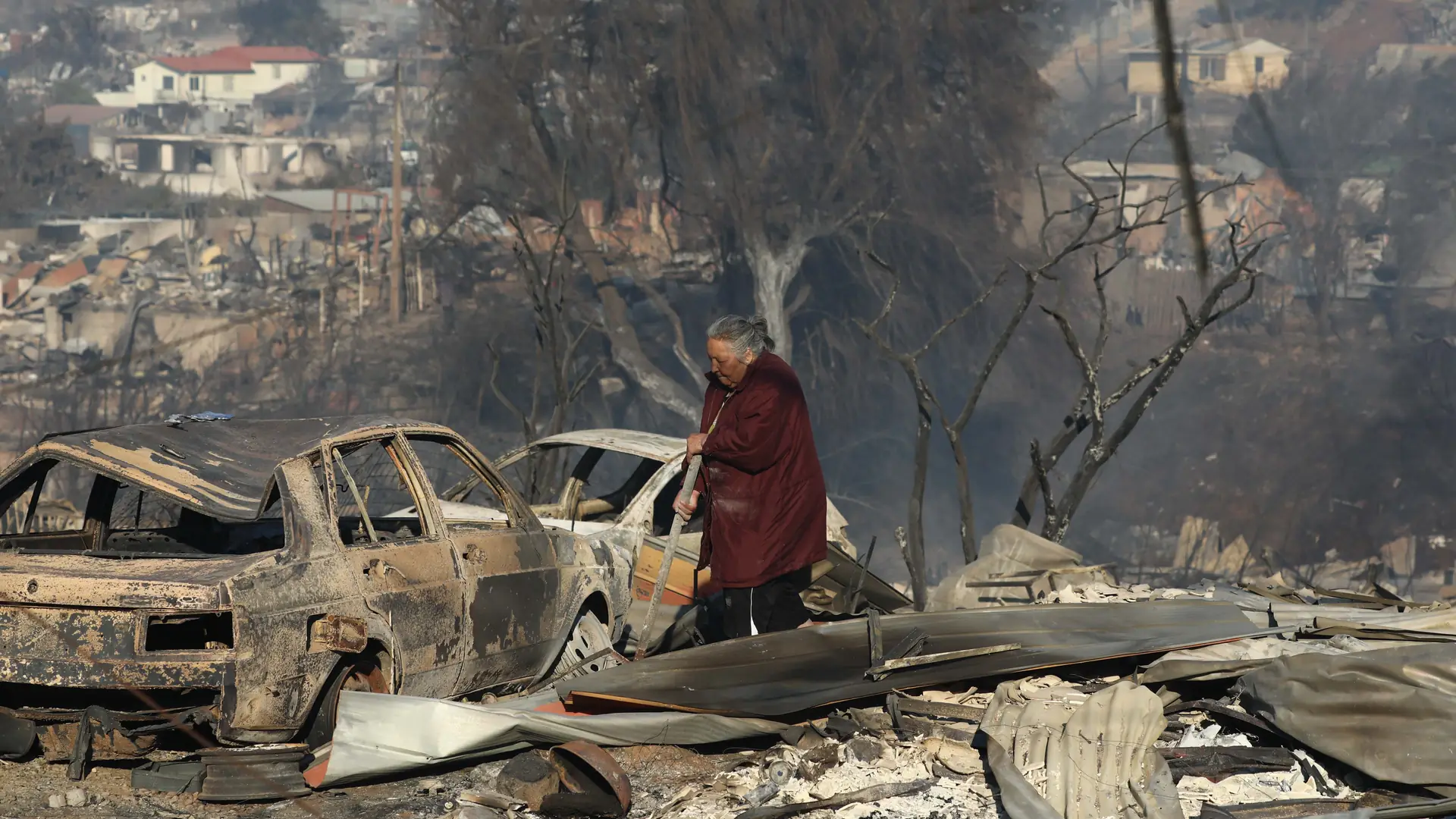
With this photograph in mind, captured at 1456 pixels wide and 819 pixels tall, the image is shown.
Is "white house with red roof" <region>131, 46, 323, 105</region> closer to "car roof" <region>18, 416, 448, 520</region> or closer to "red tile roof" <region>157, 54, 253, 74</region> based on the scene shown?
"red tile roof" <region>157, 54, 253, 74</region>

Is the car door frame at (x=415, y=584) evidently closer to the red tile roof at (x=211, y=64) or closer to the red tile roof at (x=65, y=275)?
the red tile roof at (x=65, y=275)

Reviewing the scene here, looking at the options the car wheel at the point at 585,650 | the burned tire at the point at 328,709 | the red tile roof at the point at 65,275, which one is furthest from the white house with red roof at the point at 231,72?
the burned tire at the point at 328,709

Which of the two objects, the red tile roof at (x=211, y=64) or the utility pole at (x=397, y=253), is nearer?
the utility pole at (x=397, y=253)

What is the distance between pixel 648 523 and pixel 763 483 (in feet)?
6.63

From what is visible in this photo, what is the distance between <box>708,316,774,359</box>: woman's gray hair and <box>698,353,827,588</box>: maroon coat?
7cm

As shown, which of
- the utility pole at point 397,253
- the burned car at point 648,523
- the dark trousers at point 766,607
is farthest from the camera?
the utility pole at point 397,253

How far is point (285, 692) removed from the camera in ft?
17.1

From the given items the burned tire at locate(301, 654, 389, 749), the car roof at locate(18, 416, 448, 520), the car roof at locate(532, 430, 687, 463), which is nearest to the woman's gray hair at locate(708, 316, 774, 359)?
the car roof at locate(18, 416, 448, 520)

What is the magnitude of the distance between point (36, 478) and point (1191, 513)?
95.6 ft

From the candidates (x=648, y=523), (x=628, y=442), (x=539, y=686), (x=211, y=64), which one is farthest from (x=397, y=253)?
(x=211, y=64)

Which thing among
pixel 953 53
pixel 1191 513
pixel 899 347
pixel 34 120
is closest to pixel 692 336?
pixel 899 347

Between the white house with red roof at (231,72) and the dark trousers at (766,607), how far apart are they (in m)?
74.7

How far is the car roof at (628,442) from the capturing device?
30.3 ft

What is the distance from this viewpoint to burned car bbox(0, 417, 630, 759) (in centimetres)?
503
